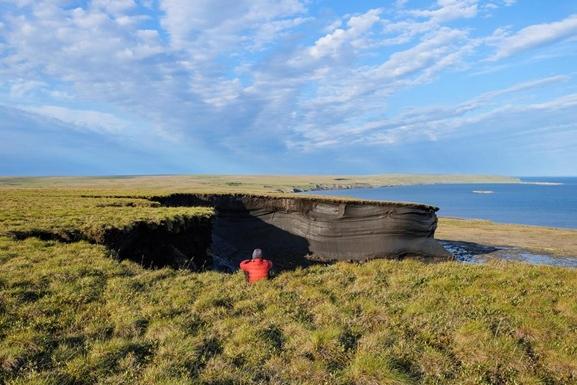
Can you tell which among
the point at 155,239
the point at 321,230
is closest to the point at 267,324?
the point at 155,239

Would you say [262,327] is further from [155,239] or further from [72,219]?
[72,219]

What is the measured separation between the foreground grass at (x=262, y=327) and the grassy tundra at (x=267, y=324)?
35 millimetres

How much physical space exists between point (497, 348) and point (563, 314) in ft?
13.7

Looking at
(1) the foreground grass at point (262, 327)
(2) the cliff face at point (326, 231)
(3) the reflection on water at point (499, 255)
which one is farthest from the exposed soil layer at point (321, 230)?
(1) the foreground grass at point (262, 327)

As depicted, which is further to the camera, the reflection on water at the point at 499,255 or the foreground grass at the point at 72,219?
the reflection on water at the point at 499,255

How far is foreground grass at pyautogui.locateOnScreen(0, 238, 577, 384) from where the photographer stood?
7.38m

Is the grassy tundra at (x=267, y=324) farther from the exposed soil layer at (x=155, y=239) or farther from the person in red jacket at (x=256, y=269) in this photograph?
the person in red jacket at (x=256, y=269)

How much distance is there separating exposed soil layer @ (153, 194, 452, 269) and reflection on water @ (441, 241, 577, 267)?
27.0ft

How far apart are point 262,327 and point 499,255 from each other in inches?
1457

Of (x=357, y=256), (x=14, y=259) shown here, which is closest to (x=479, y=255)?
(x=357, y=256)

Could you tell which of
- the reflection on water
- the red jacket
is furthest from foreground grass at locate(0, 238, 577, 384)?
the reflection on water

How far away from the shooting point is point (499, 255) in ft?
130

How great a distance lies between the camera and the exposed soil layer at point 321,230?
98.6 feet

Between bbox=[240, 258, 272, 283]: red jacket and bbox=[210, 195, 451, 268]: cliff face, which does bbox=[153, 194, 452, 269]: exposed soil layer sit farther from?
bbox=[240, 258, 272, 283]: red jacket
